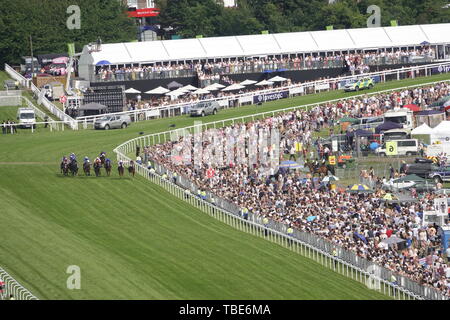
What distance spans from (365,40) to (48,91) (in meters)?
25.3

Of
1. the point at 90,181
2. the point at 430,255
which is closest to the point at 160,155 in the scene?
the point at 90,181

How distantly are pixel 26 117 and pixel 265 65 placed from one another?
69.9 ft

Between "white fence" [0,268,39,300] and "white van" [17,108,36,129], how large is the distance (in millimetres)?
32684

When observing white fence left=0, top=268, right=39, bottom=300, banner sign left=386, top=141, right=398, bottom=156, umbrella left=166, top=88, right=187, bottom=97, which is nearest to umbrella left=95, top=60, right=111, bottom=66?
umbrella left=166, top=88, right=187, bottom=97

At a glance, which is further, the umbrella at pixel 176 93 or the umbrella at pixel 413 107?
the umbrella at pixel 176 93

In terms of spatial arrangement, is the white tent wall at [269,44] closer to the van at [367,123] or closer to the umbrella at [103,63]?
the umbrella at [103,63]

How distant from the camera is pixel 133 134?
61938 mm

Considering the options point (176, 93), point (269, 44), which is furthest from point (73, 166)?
point (269, 44)

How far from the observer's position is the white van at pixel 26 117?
6454cm

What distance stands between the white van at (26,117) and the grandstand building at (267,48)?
1260 centimetres

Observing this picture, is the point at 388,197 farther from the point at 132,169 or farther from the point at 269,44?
the point at 269,44

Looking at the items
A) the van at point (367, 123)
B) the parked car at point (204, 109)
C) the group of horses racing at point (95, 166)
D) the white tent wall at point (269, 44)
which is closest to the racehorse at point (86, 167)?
the group of horses racing at point (95, 166)

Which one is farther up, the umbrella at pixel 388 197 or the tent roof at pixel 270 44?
the tent roof at pixel 270 44
